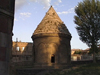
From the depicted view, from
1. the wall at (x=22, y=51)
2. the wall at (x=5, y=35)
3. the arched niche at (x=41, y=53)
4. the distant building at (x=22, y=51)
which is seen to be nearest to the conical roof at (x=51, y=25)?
the arched niche at (x=41, y=53)

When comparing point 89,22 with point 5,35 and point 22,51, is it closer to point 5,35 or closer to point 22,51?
point 5,35

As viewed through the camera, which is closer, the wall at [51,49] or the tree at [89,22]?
the tree at [89,22]

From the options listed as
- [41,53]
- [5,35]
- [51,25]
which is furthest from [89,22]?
[5,35]

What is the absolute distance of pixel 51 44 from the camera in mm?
20078

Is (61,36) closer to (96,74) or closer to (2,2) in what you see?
(96,74)

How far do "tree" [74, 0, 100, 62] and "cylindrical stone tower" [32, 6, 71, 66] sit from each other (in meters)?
2.47

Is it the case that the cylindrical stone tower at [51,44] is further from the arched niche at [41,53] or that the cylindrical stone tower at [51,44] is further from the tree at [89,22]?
the tree at [89,22]

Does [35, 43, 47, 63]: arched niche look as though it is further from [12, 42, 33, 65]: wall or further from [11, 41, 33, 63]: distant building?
[11, 41, 33, 63]: distant building

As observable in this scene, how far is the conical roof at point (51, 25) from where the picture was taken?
2076cm

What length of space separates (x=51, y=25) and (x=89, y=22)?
16.8ft

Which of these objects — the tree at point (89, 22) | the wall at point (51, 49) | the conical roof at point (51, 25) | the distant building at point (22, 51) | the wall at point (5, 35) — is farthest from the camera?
the distant building at point (22, 51)

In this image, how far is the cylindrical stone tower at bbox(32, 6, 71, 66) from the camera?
65.3 ft

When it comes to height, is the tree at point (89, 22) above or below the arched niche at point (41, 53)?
above

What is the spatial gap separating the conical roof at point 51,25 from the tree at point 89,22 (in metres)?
2.59
